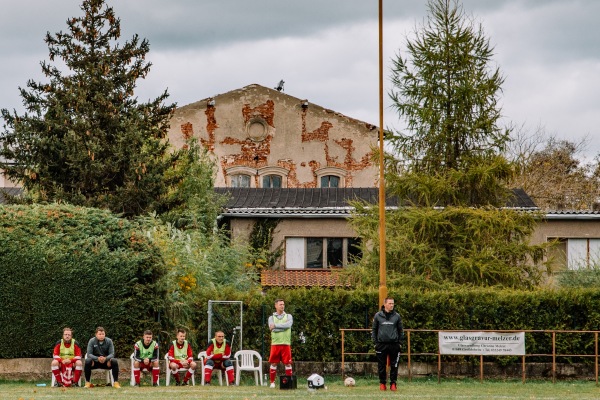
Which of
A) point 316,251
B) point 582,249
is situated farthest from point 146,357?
point 582,249

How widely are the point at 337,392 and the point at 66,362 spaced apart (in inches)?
251

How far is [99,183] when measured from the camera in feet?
136

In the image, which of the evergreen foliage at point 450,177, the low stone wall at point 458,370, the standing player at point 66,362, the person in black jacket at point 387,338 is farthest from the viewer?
the evergreen foliage at point 450,177

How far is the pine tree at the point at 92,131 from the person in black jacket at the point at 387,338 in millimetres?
20208

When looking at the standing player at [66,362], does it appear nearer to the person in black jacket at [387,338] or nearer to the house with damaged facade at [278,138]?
the person in black jacket at [387,338]

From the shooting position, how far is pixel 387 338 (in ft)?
70.2

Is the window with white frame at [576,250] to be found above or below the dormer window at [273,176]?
below

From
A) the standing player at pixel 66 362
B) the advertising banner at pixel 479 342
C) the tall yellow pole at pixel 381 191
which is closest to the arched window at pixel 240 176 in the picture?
the tall yellow pole at pixel 381 191

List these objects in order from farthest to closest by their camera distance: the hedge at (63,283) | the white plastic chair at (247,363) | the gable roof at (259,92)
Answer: the gable roof at (259,92)
the hedge at (63,283)
the white plastic chair at (247,363)

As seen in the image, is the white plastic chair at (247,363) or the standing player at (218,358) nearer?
the standing player at (218,358)

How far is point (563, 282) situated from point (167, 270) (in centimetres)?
1588

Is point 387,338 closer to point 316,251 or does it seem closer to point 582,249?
point 316,251

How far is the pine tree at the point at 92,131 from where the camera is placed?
40438 mm

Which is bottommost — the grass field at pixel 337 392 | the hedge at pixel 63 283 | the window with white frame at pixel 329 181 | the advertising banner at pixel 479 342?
the grass field at pixel 337 392
